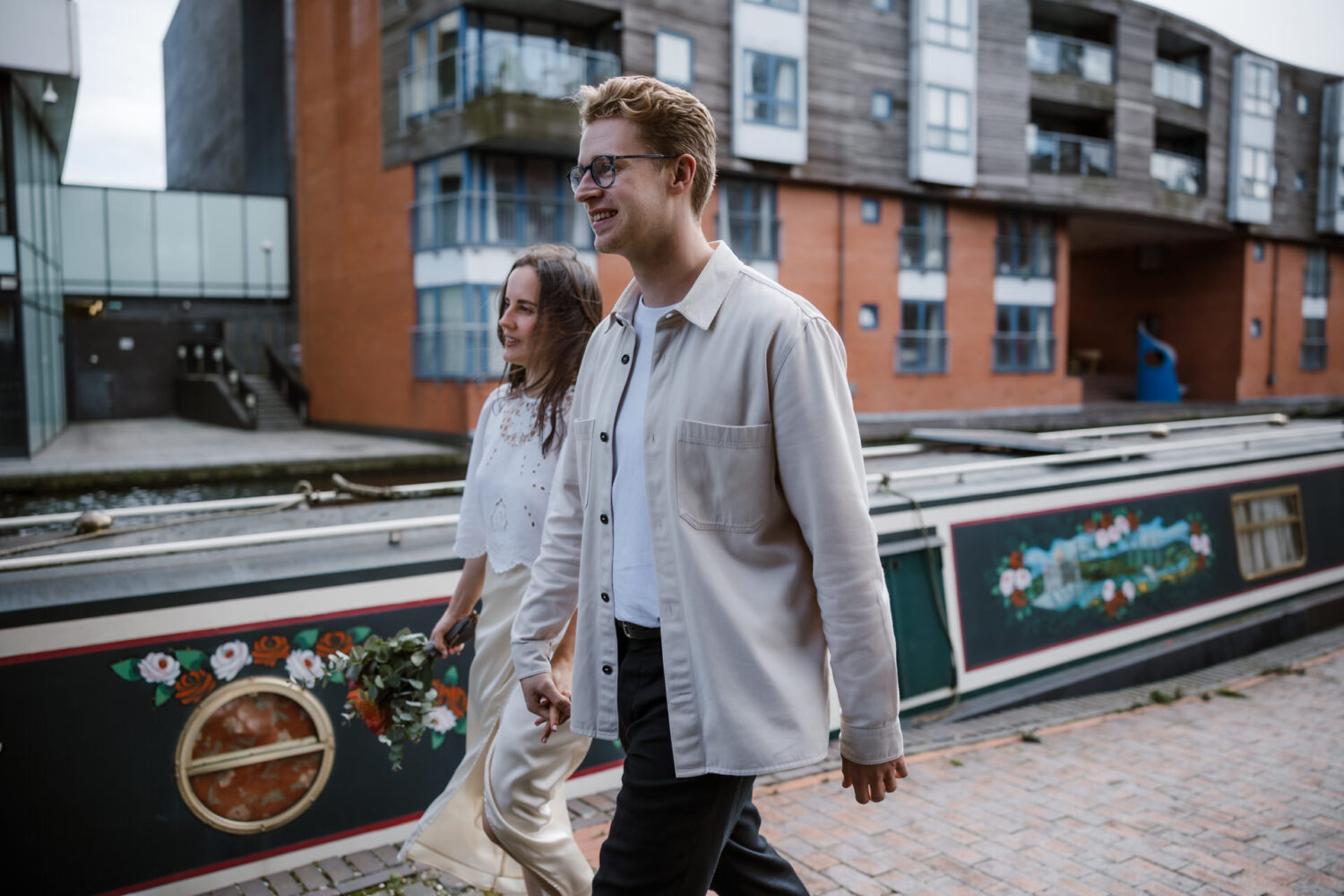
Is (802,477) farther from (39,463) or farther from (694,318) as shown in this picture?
(39,463)

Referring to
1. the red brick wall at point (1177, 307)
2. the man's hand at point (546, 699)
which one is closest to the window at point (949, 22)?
the red brick wall at point (1177, 307)

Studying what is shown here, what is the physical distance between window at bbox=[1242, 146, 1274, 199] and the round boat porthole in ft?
108

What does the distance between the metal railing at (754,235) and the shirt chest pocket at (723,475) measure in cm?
1952

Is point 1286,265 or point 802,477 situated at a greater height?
point 1286,265

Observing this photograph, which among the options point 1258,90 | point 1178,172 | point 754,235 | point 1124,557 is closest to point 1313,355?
point 1258,90

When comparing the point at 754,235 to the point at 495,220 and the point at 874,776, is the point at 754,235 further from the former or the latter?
the point at 874,776

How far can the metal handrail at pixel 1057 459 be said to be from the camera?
4828 mm

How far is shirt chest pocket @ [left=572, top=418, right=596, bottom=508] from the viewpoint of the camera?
188cm

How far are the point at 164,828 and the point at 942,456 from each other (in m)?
4.77

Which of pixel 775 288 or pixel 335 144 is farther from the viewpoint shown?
pixel 335 144

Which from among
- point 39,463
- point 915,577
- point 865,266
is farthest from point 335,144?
point 915,577

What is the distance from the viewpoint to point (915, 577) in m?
4.63

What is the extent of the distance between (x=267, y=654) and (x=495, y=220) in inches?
646

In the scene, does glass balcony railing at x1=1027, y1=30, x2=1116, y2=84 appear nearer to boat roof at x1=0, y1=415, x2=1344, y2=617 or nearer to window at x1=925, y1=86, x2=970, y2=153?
window at x1=925, y1=86, x2=970, y2=153
